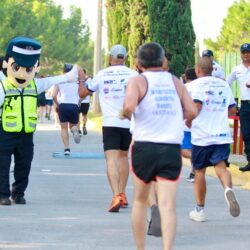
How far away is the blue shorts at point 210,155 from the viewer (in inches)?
447

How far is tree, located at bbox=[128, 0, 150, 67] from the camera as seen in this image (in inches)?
1253

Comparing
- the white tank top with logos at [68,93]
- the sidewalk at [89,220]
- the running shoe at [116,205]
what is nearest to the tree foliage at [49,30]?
the white tank top with logos at [68,93]

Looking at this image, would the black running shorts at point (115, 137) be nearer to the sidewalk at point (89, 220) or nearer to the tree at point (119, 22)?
the sidewalk at point (89, 220)

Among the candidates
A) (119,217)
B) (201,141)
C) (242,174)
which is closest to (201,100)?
(201,141)

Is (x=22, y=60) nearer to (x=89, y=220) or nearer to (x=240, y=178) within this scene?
(x=89, y=220)

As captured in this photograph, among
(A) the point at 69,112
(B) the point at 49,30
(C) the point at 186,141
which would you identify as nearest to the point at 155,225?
(C) the point at 186,141

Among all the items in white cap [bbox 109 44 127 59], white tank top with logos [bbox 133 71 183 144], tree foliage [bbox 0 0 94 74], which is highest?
white cap [bbox 109 44 127 59]

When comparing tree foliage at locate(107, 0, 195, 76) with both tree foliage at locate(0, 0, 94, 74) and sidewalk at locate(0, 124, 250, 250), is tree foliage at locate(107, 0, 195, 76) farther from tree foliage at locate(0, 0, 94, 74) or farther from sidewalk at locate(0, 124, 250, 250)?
tree foliage at locate(0, 0, 94, 74)

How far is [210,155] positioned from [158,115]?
9.92ft

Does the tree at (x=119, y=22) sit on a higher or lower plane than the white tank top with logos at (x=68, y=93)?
higher

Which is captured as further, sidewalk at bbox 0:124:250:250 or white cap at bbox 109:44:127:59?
white cap at bbox 109:44:127:59

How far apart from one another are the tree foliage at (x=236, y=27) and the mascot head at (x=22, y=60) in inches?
3040

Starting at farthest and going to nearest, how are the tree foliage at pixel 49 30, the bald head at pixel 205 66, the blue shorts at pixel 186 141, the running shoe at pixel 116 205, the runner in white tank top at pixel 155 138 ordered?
the tree foliage at pixel 49 30 < the blue shorts at pixel 186 141 < the running shoe at pixel 116 205 < the bald head at pixel 205 66 < the runner in white tank top at pixel 155 138

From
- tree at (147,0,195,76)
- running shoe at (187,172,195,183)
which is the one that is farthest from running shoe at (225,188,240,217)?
tree at (147,0,195,76)
